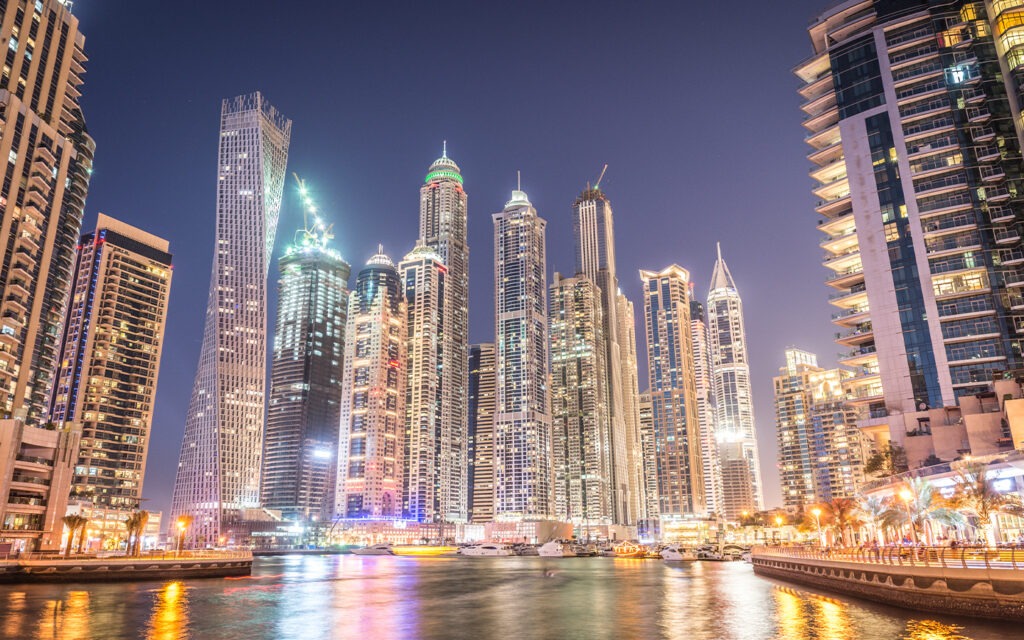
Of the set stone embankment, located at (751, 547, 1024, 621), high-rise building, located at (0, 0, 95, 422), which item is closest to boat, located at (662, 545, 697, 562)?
stone embankment, located at (751, 547, 1024, 621)

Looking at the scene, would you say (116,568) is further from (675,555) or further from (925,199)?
(925,199)

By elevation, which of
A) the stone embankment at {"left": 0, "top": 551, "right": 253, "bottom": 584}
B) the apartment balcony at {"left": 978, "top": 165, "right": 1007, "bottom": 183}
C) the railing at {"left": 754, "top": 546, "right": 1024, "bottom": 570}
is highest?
the apartment balcony at {"left": 978, "top": 165, "right": 1007, "bottom": 183}

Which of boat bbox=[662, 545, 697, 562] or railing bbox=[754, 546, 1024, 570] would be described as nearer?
railing bbox=[754, 546, 1024, 570]

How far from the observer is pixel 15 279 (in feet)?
373

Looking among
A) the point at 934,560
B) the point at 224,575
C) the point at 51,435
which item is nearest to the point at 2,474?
the point at 51,435

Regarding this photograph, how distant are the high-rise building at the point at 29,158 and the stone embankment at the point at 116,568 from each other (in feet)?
139

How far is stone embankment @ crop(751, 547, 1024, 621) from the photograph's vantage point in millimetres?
40688

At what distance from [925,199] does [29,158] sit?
479 feet

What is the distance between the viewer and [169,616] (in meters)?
52.0

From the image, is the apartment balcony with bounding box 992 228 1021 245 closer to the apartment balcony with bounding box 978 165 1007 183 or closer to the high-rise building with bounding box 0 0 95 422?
the apartment balcony with bounding box 978 165 1007 183

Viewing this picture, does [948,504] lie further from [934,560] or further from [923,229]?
[923,229]

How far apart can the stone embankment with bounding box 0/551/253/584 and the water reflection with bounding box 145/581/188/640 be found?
17.4 meters

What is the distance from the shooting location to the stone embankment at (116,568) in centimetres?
8138

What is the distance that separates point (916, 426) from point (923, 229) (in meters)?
30.1
